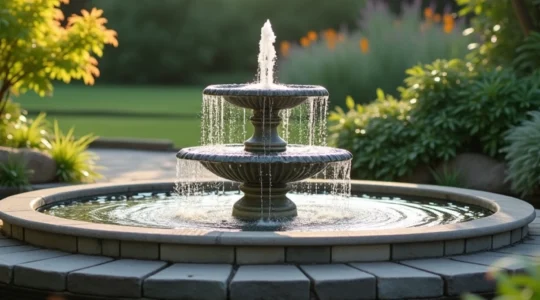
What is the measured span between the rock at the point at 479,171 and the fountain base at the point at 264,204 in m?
4.06

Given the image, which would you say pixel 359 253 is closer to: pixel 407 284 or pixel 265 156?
pixel 407 284

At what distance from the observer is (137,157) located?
16.0m

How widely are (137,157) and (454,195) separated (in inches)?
327

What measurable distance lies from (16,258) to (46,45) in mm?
6249

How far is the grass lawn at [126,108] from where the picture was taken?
2253 cm

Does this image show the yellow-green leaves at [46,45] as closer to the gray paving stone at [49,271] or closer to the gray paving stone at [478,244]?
the gray paving stone at [49,271]

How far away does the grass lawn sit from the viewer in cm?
2253

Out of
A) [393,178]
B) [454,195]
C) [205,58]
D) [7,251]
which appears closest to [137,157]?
[393,178]

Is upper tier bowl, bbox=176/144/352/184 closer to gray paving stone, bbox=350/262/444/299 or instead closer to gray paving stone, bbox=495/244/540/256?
gray paving stone, bbox=495/244/540/256

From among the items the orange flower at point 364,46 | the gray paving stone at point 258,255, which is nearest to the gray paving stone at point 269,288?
the gray paving stone at point 258,255

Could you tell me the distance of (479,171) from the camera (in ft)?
36.3

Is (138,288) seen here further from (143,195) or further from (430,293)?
(143,195)

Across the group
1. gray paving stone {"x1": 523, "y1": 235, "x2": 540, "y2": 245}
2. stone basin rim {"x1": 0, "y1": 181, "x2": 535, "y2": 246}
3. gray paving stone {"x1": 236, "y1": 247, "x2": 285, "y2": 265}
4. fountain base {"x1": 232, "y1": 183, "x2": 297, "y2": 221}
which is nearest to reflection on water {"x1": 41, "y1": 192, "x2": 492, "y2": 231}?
fountain base {"x1": 232, "y1": 183, "x2": 297, "y2": 221}

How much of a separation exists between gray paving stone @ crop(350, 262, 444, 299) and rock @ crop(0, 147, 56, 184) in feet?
21.7
